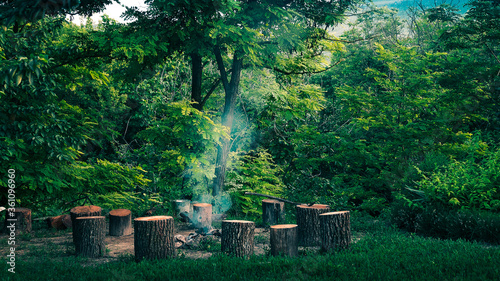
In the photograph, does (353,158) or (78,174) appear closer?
(78,174)

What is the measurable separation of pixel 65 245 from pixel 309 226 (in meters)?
6.33

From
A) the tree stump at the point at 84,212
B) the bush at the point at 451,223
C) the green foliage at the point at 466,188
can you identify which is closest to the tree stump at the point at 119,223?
the tree stump at the point at 84,212

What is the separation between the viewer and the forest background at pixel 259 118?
9.67 metres

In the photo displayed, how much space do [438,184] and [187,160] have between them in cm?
792

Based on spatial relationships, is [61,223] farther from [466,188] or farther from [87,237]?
[466,188]

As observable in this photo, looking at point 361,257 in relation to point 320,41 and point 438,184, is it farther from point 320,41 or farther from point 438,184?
point 320,41

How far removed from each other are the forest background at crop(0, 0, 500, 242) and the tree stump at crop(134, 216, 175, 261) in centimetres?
345

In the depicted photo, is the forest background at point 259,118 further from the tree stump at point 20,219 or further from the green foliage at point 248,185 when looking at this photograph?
the tree stump at point 20,219

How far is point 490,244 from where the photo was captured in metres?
8.74

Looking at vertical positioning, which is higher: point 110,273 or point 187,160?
point 187,160

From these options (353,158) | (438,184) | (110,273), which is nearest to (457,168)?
(438,184)

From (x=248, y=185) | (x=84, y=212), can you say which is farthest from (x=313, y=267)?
(x=248, y=185)

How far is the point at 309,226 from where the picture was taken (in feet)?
30.0

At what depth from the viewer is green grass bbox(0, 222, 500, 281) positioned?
592 centimetres
